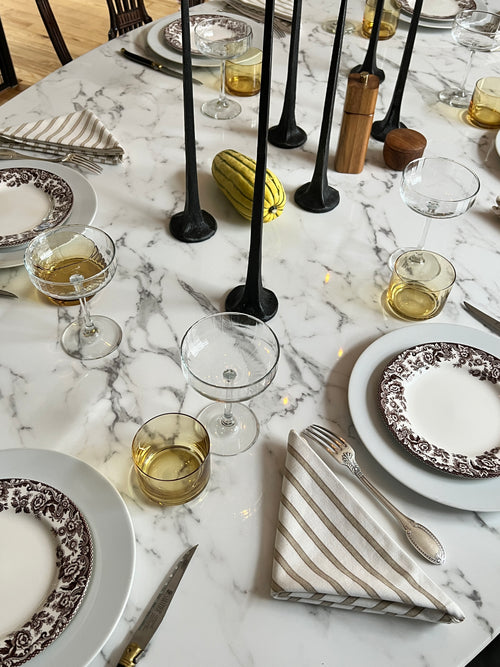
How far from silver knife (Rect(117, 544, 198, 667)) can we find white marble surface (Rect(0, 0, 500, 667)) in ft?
0.03

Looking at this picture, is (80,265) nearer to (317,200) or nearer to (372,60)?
(317,200)

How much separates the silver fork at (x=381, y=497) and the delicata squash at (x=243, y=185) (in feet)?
1.38

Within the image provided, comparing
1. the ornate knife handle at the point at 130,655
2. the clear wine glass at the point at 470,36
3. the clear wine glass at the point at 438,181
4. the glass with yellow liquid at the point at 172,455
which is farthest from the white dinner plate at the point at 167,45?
the ornate knife handle at the point at 130,655

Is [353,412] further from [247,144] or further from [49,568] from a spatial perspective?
[247,144]

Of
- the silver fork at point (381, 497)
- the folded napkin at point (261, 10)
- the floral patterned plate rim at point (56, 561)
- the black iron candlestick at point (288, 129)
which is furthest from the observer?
the folded napkin at point (261, 10)

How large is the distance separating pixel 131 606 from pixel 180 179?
81cm

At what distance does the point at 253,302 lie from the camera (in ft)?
3.31

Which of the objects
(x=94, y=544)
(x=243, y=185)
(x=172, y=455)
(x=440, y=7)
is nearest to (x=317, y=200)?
(x=243, y=185)

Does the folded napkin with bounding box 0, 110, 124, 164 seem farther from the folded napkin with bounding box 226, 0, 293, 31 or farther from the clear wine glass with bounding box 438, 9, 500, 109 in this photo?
the clear wine glass with bounding box 438, 9, 500, 109

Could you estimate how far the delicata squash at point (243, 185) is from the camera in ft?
3.64

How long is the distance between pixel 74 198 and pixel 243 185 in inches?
11.7

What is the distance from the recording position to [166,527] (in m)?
0.78

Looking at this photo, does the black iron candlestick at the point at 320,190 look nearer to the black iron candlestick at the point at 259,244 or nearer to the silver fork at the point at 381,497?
the black iron candlestick at the point at 259,244

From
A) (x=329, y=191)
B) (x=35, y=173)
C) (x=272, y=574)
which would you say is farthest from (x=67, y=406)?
(x=329, y=191)
